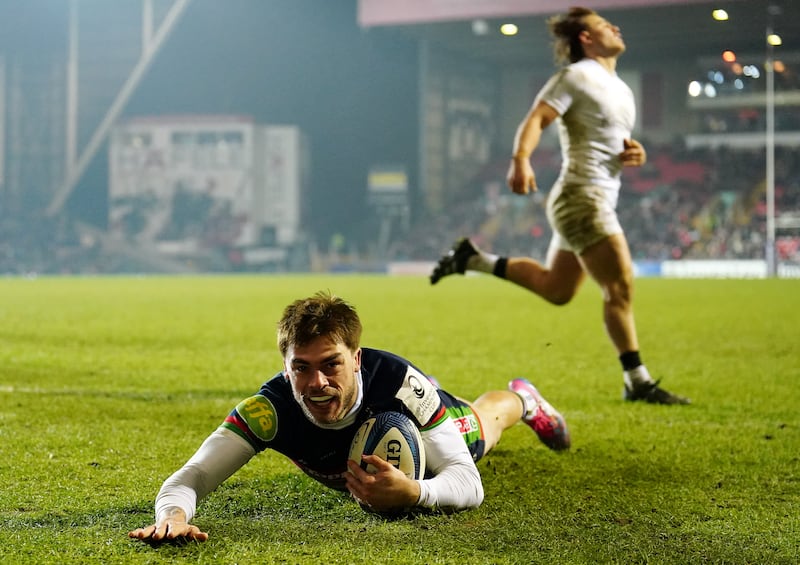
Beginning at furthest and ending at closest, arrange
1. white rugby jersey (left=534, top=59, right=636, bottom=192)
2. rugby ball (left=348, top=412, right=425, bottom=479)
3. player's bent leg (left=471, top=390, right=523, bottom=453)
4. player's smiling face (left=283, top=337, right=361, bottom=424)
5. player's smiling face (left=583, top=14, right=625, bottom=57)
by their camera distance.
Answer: player's smiling face (left=583, top=14, right=625, bottom=57) < white rugby jersey (left=534, top=59, right=636, bottom=192) < player's bent leg (left=471, top=390, right=523, bottom=453) < rugby ball (left=348, top=412, right=425, bottom=479) < player's smiling face (left=283, top=337, right=361, bottom=424)

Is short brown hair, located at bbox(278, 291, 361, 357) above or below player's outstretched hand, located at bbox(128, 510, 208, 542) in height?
above

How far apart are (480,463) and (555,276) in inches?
95.4

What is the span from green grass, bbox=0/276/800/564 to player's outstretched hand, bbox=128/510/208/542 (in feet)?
0.12

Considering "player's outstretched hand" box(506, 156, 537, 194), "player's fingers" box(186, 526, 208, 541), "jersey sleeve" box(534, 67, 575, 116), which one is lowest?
"player's fingers" box(186, 526, 208, 541)

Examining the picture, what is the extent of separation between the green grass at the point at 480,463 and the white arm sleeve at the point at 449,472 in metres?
0.06

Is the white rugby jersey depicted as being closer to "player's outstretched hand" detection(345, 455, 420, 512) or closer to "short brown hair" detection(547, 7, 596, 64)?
"short brown hair" detection(547, 7, 596, 64)

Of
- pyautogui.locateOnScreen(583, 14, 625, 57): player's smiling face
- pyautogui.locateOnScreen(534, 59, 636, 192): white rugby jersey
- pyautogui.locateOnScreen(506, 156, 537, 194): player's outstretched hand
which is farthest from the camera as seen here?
pyautogui.locateOnScreen(583, 14, 625, 57): player's smiling face

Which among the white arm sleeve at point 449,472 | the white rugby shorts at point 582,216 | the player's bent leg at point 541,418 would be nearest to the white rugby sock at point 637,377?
the white rugby shorts at point 582,216

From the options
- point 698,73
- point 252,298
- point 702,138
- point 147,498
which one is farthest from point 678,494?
point 698,73

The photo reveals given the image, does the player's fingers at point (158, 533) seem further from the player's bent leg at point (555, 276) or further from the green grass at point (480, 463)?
the player's bent leg at point (555, 276)

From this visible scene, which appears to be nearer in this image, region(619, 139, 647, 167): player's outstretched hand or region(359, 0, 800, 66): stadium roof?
region(619, 139, 647, 167): player's outstretched hand

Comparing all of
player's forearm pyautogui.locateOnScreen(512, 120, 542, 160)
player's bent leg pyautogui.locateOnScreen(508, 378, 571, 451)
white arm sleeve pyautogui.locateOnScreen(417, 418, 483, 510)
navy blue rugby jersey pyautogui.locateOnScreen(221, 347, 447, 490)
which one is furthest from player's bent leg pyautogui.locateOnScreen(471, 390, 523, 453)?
player's forearm pyautogui.locateOnScreen(512, 120, 542, 160)

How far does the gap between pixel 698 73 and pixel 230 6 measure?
1956 centimetres

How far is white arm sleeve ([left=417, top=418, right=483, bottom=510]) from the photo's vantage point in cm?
329
